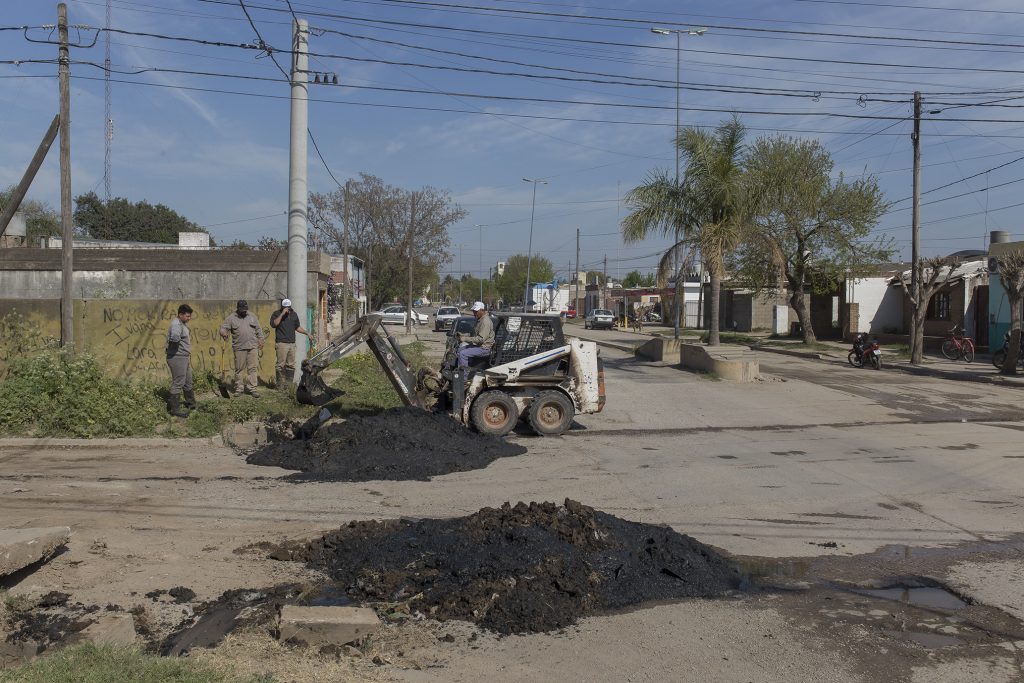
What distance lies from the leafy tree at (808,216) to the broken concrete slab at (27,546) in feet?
112

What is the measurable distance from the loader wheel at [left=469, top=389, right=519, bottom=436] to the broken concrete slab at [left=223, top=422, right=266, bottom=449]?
3132mm

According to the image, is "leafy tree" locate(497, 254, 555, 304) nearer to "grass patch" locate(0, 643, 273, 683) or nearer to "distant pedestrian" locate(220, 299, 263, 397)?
"distant pedestrian" locate(220, 299, 263, 397)

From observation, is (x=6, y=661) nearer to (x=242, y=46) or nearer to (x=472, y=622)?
(x=472, y=622)

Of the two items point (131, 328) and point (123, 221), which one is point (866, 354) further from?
point (123, 221)

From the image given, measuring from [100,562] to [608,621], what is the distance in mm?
3816

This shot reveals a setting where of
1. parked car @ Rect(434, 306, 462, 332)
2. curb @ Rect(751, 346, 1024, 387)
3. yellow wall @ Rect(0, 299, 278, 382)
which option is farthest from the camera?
parked car @ Rect(434, 306, 462, 332)

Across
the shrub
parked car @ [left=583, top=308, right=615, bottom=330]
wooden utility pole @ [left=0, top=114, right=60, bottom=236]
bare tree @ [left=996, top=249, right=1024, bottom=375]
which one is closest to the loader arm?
the shrub

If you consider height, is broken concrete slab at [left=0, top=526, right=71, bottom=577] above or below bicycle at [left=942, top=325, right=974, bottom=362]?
below

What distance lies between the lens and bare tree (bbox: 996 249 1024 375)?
24000 mm

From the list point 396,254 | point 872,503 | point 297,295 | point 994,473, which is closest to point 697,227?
point 297,295

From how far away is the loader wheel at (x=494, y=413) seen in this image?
13516 mm

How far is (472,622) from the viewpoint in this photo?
5.58 m

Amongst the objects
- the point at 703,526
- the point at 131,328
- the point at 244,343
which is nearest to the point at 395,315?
the point at 131,328

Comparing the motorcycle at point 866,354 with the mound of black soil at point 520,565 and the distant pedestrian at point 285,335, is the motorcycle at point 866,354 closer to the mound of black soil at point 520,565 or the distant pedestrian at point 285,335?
the distant pedestrian at point 285,335
